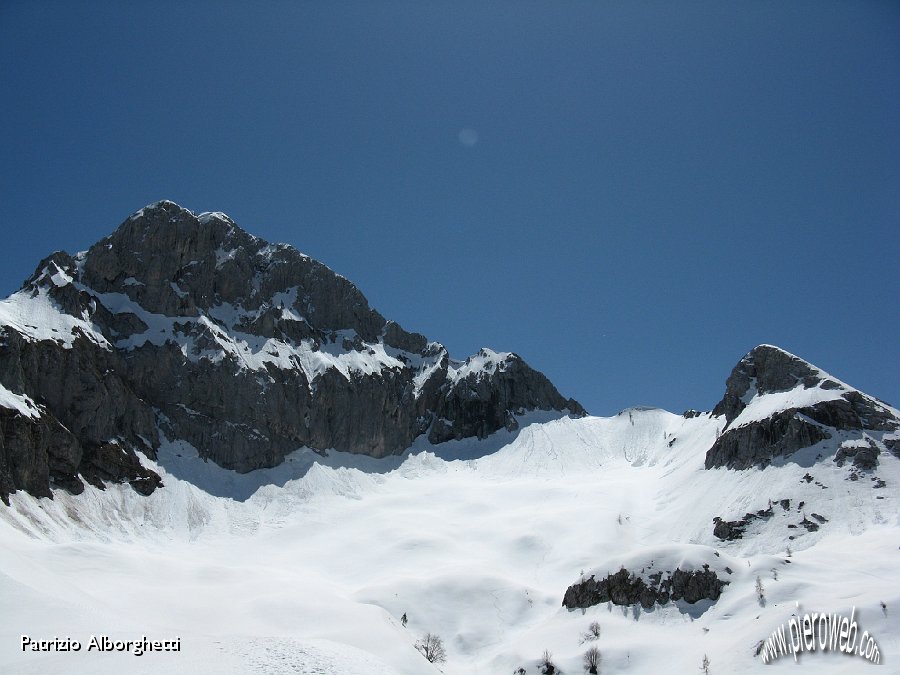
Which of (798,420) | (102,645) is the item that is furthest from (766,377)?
(102,645)

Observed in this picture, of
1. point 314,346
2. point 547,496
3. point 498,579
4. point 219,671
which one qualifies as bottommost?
point 219,671

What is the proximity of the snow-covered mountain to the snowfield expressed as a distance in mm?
359

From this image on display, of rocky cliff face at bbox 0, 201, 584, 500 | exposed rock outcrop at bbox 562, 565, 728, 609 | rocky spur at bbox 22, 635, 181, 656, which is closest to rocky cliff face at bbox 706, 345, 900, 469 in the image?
exposed rock outcrop at bbox 562, 565, 728, 609

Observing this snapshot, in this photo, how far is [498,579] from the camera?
77562 mm

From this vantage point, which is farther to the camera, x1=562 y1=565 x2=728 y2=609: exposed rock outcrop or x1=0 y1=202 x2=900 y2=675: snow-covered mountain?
x1=562 y1=565 x2=728 y2=609: exposed rock outcrop

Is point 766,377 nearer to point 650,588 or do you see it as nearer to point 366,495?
point 650,588

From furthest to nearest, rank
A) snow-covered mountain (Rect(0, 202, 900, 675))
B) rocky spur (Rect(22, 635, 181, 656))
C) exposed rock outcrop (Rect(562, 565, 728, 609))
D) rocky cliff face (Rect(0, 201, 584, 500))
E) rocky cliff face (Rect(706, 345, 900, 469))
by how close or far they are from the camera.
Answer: rocky cliff face (Rect(0, 201, 584, 500)) < rocky cliff face (Rect(706, 345, 900, 469)) < exposed rock outcrop (Rect(562, 565, 728, 609)) < snow-covered mountain (Rect(0, 202, 900, 675)) < rocky spur (Rect(22, 635, 181, 656))

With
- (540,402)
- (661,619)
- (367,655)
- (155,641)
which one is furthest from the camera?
(540,402)

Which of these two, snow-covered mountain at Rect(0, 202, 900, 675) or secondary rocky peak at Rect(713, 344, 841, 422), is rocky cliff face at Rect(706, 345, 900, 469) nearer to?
secondary rocky peak at Rect(713, 344, 841, 422)

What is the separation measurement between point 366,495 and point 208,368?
4004 centimetres

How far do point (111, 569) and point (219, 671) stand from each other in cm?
4561

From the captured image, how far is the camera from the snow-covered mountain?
48688mm

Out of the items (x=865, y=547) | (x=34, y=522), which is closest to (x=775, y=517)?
(x=865, y=547)

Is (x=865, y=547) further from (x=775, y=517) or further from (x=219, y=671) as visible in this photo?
(x=219, y=671)
